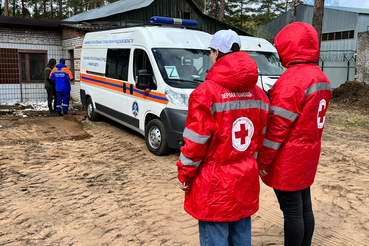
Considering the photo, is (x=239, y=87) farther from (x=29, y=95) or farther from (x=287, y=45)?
(x=29, y=95)

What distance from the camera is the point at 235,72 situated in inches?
88.9

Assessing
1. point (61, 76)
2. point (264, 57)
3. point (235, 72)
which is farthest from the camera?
point (61, 76)

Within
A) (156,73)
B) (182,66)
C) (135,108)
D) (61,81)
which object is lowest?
(135,108)

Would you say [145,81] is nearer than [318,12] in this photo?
Yes

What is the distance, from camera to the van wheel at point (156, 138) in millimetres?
6493

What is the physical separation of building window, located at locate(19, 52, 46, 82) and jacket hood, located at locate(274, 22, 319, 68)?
1485 centimetres

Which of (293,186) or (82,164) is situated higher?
(293,186)

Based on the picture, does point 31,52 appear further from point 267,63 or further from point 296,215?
point 296,215

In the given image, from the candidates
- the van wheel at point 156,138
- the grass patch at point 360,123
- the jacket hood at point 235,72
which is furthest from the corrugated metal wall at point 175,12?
the jacket hood at point 235,72

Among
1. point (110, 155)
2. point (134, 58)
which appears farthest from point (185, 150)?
point (134, 58)

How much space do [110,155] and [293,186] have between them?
4722 millimetres

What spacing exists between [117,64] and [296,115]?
19.7 feet

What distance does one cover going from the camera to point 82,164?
619 centimetres

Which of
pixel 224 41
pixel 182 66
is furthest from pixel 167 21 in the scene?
pixel 224 41
